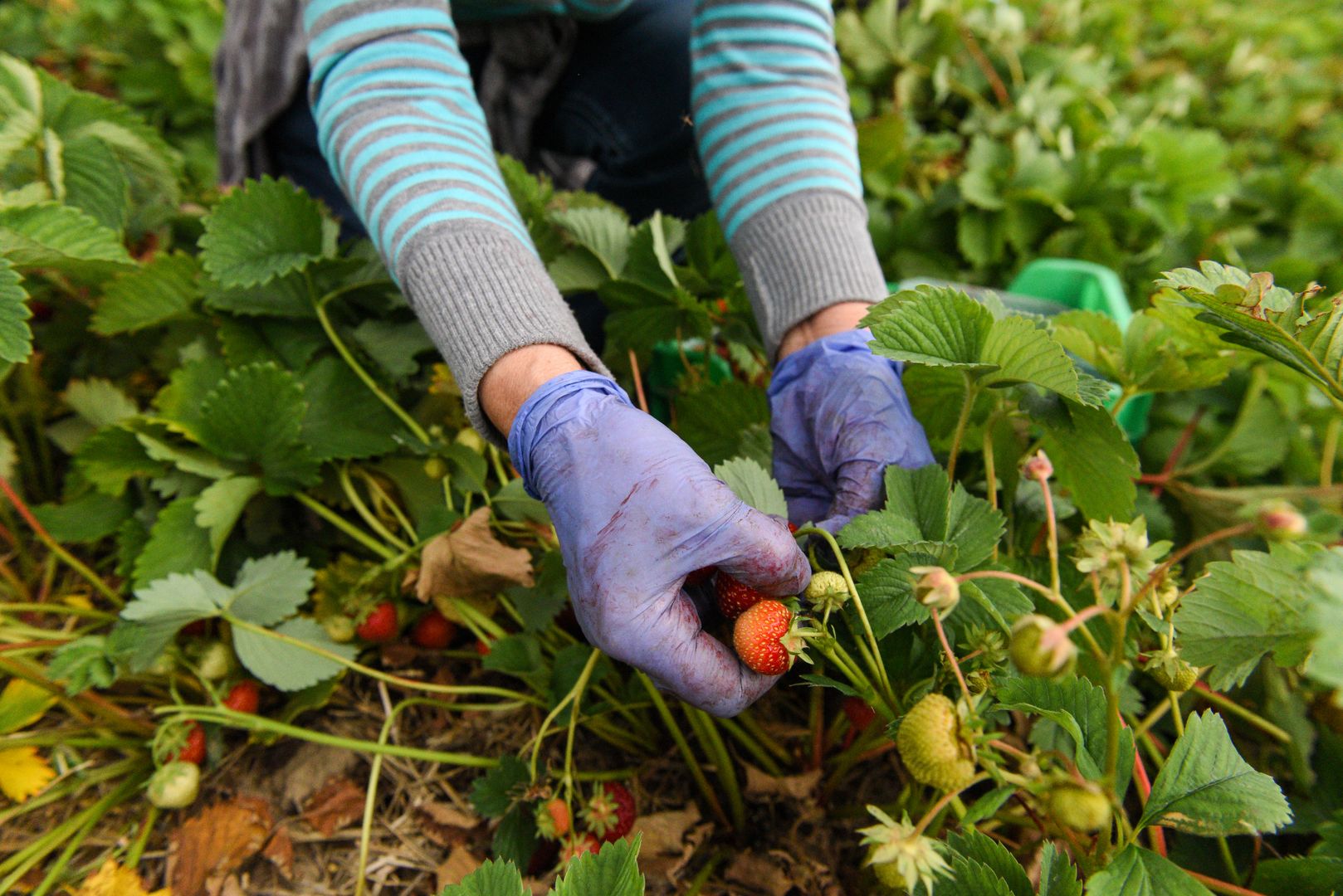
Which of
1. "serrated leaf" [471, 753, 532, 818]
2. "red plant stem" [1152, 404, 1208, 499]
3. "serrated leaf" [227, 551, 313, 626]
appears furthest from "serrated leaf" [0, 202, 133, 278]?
"red plant stem" [1152, 404, 1208, 499]

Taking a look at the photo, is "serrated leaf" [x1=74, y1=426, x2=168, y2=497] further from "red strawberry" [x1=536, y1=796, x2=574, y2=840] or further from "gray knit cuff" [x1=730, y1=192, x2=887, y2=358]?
"gray knit cuff" [x1=730, y1=192, x2=887, y2=358]

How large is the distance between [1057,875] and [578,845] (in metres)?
0.45

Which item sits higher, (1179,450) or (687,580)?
(687,580)

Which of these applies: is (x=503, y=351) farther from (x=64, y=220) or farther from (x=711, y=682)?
(x=64, y=220)

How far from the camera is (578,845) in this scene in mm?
816

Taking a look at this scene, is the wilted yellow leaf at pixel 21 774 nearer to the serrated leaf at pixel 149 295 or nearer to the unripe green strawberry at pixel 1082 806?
the serrated leaf at pixel 149 295

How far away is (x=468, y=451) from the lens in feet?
3.18

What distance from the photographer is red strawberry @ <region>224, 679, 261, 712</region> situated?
995 mm

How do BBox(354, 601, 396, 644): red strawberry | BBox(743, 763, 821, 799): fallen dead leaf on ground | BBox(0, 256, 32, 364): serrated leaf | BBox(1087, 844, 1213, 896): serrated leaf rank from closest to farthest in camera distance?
BBox(1087, 844, 1213, 896): serrated leaf, BBox(0, 256, 32, 364): serrated leaf, BBox(743, 763, 821, 799): fallen dead leaf on ground, BBox(354, 601, 396, 644): red strawberry

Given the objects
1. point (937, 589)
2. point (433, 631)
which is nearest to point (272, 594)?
point (433, 631)

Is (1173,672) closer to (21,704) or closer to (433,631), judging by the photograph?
(433,631)

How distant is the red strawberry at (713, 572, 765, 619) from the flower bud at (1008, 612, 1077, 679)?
272 mm

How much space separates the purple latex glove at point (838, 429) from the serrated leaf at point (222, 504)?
65 cm

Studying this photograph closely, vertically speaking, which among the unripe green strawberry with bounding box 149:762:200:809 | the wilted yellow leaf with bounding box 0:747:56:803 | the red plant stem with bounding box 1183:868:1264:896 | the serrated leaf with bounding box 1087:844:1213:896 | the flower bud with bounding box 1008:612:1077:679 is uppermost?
the flower bud with bounding box 1008:612:1077:679
